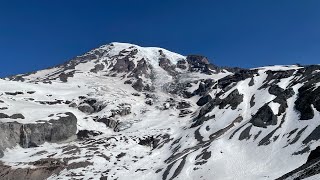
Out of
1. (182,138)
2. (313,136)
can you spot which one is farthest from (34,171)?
(313,136)

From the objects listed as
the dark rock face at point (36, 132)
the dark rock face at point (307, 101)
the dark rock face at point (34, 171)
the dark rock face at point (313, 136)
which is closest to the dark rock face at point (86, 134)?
the dark rock face at point (36, 132)

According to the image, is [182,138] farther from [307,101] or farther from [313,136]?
[313,136]

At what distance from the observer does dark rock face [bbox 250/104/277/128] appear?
137 m

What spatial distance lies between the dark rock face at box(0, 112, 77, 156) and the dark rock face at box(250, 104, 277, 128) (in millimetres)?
70588

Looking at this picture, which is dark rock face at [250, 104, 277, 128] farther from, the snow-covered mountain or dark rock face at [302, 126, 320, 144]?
dark rock face at [302, 126, 320, 144]

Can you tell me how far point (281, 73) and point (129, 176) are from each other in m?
91.1

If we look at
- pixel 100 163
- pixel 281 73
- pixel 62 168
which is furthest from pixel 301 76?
pixel 62 168

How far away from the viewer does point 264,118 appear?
13950 cm

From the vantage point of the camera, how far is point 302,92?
15050 cm

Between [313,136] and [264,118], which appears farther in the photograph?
[264,118]

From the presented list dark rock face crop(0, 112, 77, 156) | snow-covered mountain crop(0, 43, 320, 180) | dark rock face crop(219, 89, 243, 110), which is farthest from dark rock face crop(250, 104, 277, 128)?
dark rock face crop(0, 112, 77, 156)

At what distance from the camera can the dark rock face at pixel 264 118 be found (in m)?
137

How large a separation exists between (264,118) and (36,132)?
262 ft

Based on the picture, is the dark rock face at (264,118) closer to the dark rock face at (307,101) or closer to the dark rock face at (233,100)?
the dark rock face at (307,101)
